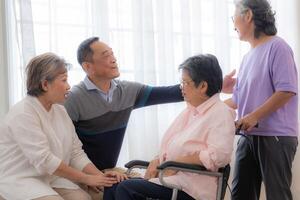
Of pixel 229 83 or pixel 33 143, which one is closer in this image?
pixel 33 143

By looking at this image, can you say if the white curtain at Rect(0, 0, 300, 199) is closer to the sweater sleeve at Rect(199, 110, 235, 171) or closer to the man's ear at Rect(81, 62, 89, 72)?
the man's ear at Rect(81, 62, 89, 72)

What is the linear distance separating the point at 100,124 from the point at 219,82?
2.33 ft

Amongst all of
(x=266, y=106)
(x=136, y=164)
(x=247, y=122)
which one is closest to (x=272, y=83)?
(x=266, y=106)

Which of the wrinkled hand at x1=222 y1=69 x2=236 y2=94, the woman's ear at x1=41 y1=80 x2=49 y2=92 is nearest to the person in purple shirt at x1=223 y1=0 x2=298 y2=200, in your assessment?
the wrinkled hand at x1=222 y1=69 x2=236 y2=94

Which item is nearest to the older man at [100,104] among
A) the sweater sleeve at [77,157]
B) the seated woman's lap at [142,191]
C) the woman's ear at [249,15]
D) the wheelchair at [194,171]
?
the sweater sleeve at [77,157]

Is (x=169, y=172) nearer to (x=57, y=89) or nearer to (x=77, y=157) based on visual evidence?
(x=77, y=157)

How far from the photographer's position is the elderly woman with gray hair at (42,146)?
1.84 meters

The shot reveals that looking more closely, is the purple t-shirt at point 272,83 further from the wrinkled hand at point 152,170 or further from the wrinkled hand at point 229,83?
the wrinkled hand at point 152,170

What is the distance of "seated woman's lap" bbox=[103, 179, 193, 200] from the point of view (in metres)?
1.82

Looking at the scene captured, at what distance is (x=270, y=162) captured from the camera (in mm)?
2121

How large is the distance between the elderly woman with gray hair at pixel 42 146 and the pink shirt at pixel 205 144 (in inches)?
12.5

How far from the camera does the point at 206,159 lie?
1770 millimetres

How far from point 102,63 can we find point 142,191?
758 millimetres

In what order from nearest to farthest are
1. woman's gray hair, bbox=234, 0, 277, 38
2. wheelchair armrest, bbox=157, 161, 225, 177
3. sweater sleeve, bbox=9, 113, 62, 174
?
wheelchair armrest, bbox=157, 161, 225, 177 < sweater sleeve, bbox=9, 113, 62, 174 < woman's gray hair, bbox=234, 0, 277, 38
